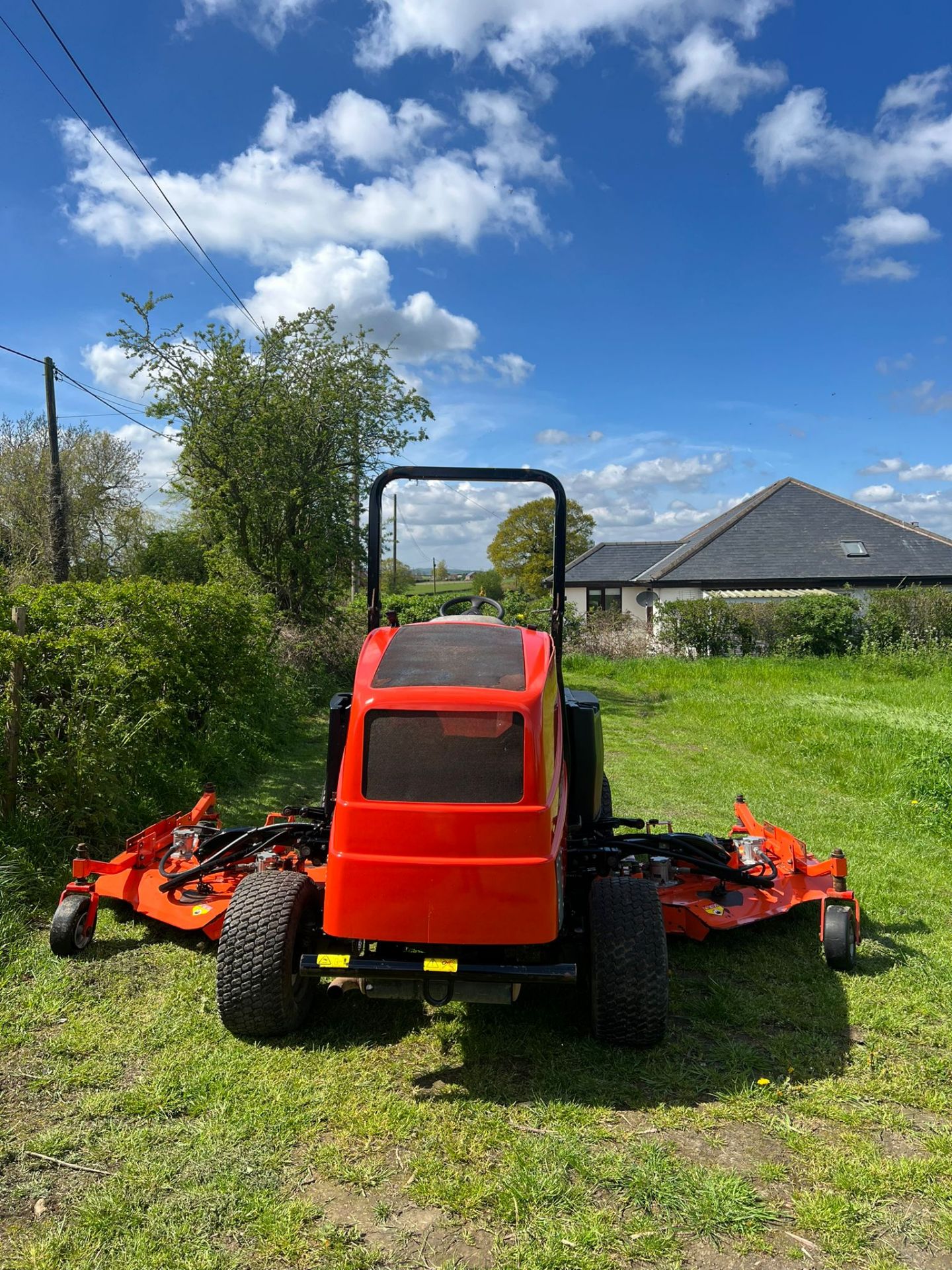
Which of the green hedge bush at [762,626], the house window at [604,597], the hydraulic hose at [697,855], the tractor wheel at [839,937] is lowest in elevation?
the tractor wheel at [839,937]

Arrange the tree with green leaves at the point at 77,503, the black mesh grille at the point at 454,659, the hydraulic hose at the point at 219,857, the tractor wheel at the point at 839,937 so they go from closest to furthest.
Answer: the black mesh grille at the point at 454,659 < the tractor wheel at the point at 839,937 < the hydraulic hose at the point at 219,857 < the tree with green leaves at the point at 77,503

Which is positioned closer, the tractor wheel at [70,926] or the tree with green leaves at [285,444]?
the tractor wheel at [70,926]

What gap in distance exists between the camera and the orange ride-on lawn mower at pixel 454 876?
3.14 metres

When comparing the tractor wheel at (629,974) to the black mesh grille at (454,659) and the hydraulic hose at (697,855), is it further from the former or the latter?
the black mesh grille at (454,659)

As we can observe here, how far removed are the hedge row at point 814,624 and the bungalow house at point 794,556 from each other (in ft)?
10.6

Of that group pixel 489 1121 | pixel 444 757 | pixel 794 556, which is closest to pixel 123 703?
pixel 444 757

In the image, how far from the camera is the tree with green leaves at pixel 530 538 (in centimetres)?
5560

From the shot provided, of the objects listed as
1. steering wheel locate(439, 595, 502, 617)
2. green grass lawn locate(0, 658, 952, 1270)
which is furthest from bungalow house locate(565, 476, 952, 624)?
green grass lawn locate(0, 658, 952, 1270)

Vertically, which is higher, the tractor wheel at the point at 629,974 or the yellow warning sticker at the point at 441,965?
the yellow warning sticker at the point at 441,965

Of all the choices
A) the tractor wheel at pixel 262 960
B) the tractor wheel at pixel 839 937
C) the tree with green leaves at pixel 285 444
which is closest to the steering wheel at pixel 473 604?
the tractor wheel at pixel 262 960

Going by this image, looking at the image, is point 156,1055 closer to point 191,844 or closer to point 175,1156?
point 175,1156

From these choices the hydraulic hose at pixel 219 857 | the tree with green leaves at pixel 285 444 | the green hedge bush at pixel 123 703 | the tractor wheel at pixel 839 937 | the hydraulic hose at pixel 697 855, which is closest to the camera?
the tractor wheel at pixel 839 937

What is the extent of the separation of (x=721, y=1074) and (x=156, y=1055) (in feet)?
7.40

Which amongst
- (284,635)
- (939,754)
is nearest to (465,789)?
(939,754)
